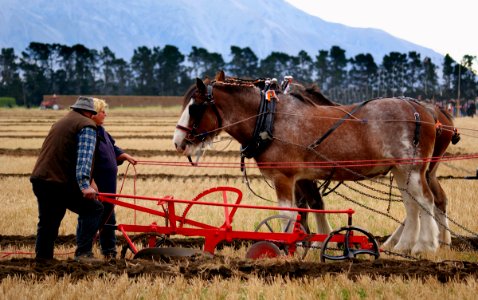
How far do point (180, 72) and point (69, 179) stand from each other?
9294 cm

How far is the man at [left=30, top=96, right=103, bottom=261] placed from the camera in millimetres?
6484

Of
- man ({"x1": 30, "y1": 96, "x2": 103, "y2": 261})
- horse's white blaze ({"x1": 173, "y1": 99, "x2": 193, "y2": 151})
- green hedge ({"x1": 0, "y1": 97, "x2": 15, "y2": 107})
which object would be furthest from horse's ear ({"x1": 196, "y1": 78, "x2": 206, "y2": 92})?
green hedge ({"x1": 0, "y1": 97, "x2": 15, "y2": 107})

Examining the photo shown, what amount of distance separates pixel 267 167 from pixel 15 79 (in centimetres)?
8959

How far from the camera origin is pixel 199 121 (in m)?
7.73

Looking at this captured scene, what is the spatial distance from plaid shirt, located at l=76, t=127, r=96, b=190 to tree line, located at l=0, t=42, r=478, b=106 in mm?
84481

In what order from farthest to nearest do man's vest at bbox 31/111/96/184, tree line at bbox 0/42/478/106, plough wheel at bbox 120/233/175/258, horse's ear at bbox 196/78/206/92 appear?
tree line at bbox 0/42/478/106
horse's ear at bbox 196/78/206/92
plough wheel at bbox 120/233/175/258
man's vest at bbox 31/111/96/184

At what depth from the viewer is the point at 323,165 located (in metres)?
7.64

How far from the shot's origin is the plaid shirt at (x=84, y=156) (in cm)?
641

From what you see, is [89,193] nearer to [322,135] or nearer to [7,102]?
[322,135]

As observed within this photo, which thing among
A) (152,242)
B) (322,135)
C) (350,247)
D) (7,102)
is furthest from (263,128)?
(7,102)

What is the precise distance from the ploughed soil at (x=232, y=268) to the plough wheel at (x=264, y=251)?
0.33 m

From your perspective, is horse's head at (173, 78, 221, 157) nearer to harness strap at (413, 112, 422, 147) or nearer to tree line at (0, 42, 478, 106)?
harness strap at (413, 112, 422, 147)

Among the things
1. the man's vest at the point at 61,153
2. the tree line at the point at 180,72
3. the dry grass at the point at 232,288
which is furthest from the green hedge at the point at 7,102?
the dry grass at the point at 232,288

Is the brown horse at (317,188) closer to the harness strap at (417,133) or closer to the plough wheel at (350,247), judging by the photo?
the harness strap at (417,133)
